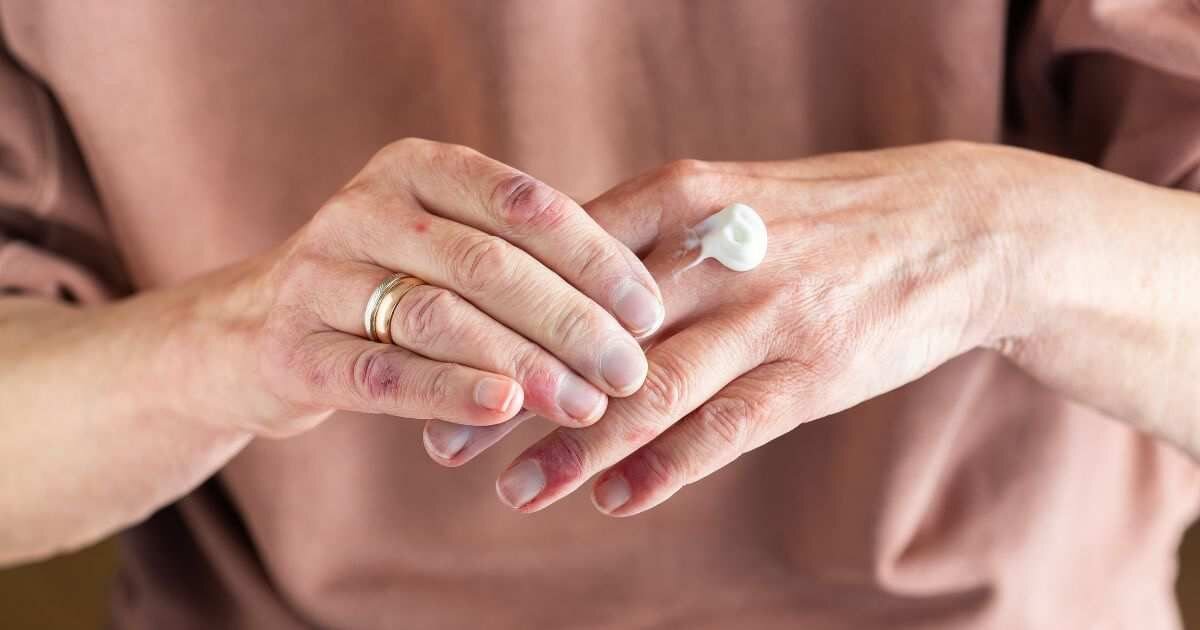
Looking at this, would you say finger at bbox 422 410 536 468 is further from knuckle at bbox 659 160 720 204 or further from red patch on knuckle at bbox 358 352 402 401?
knuckle at bbox 659 160 720 204

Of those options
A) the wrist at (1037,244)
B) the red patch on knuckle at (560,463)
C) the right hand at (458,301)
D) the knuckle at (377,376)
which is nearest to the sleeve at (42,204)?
the right hand at (458,301)

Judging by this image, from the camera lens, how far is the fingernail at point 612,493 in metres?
0.69

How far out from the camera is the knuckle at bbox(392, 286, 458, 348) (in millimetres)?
665

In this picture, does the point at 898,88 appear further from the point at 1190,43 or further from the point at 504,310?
the point at 504,310

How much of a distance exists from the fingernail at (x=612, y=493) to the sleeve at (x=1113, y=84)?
0.55 m

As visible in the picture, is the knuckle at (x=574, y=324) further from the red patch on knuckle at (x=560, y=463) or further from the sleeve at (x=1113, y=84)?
the sleeve at (x=1113, y=84)

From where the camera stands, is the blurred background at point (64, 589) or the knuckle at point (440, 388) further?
the blurred background at point (64, 589)

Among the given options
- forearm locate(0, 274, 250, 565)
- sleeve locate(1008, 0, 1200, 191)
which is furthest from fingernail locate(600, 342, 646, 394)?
sleeve locate(1008, 0, 1200, 191)

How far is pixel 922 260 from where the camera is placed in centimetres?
75

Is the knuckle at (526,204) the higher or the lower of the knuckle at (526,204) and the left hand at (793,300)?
the higher

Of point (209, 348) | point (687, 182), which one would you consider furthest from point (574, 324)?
point (209, 348)

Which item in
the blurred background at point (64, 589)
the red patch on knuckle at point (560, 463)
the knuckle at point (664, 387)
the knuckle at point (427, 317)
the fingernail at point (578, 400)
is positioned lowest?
the blurred background at point (64, 589)

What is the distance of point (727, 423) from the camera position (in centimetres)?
70

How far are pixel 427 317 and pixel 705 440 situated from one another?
0.20 m
